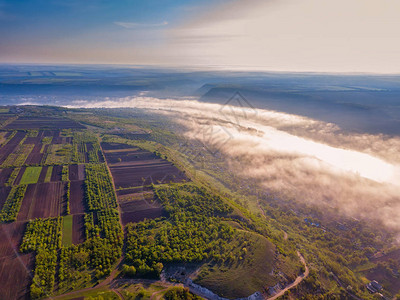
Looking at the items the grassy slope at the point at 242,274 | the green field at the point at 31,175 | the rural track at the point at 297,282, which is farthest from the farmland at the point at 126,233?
the rural track at the point at 297,282

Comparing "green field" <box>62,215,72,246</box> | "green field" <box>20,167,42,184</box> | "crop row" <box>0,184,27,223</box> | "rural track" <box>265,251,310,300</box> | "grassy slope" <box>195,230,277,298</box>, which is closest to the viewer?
"grassy slope" <box>195,230,277,298</box>

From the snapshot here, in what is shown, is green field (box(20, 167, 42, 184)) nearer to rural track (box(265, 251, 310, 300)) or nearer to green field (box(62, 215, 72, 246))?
green field (box(62, 215, 72, 246))

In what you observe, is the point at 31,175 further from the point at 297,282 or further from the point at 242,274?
the point at 297,282

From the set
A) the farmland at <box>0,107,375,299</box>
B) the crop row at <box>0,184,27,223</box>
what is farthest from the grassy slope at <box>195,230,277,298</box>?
the crop row at <box>0,184,27,223</box>

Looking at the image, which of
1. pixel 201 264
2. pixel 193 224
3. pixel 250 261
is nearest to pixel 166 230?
pixel 193 224

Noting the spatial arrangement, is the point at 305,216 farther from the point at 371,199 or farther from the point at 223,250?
the point at 223,250
